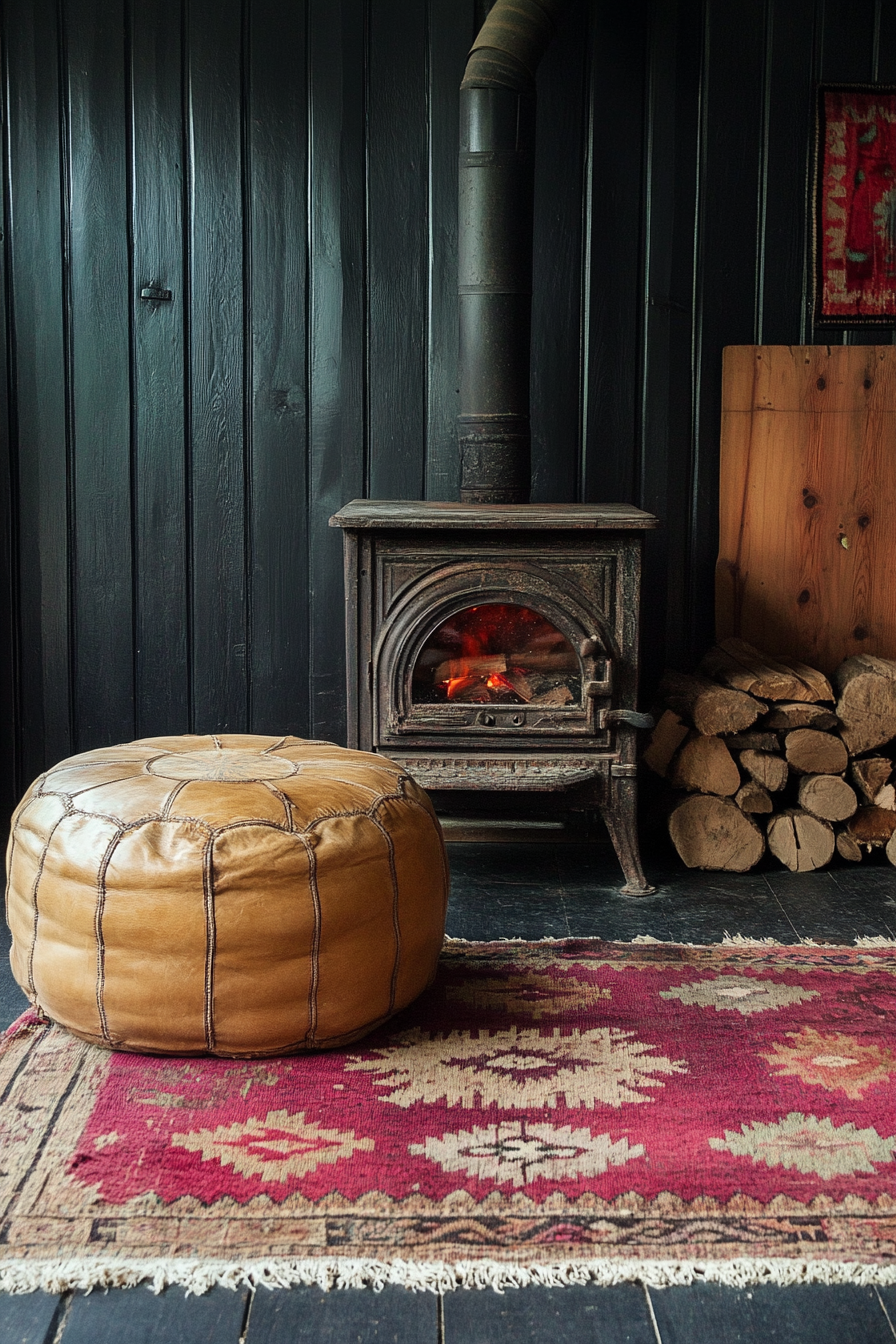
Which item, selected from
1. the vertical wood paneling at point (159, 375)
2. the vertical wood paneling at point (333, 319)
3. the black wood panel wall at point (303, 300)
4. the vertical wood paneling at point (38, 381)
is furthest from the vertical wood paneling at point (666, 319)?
the vertical wood paneling at point (38, 381)

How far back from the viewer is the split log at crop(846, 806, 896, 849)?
3.17 meters

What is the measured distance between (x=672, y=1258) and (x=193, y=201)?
114 inches

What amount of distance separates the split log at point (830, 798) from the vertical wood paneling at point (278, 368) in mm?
1411

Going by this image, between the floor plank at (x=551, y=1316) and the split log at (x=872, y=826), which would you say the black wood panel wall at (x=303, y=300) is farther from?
the floor plank at (x=551, y=1316)

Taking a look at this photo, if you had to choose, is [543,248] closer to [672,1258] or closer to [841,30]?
[841,30]

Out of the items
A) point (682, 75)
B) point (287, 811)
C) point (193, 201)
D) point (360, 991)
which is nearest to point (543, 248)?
point (682, 75)

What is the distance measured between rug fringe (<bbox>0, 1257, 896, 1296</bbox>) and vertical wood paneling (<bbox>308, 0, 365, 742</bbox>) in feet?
6.77

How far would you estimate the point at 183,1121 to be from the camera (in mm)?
1886

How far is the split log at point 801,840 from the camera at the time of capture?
10.2 feet

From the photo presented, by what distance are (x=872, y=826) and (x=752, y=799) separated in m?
0.34

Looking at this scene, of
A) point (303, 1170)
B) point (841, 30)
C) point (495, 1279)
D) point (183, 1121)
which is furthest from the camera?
point (841, 30)

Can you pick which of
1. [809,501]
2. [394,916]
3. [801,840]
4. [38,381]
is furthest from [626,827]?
[38,381]

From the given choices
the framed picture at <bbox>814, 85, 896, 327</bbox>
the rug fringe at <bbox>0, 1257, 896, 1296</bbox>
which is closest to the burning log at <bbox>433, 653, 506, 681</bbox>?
the framed picture at <bbox>814, 85, 896, 327</bbox>

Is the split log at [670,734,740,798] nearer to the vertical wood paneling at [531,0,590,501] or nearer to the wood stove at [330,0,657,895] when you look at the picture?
the wood stove at [330,0,657,895]
